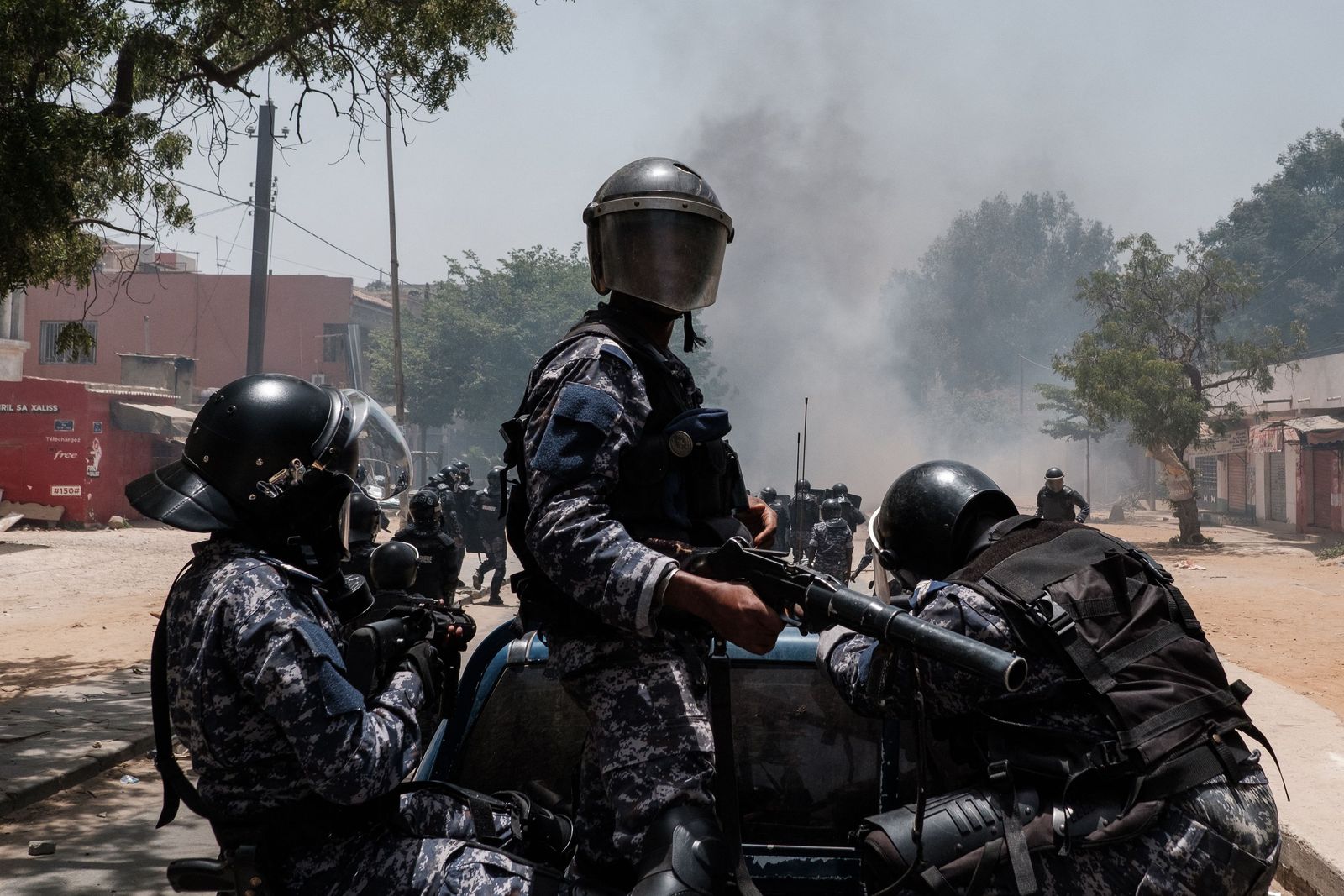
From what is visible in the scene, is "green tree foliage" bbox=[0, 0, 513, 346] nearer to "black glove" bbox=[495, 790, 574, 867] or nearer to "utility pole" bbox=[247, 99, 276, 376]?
"black glove" bbox=[495, 790, 574, 867]

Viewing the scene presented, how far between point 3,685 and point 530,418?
8183mm

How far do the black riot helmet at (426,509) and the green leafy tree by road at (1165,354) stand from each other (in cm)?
1883

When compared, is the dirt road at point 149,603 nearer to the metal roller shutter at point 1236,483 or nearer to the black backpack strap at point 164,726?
the black backpack strap at point 164,726

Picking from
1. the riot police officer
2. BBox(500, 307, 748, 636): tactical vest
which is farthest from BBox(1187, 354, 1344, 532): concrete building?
BBox(500, 307, 748, 636): tactical vest

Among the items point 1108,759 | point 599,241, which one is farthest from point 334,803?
point 1108,759

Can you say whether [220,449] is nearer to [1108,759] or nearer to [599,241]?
[599,241]

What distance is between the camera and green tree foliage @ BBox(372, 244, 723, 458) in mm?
49719

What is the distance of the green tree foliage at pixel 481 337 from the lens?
49.7 meters

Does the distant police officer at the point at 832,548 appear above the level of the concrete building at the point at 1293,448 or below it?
below

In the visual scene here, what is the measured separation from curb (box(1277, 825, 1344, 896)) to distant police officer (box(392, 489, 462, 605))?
245 inches

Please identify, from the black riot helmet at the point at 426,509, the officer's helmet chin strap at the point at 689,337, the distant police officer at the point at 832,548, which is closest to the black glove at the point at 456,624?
the officer's helmet chin strap at the point at 689,337

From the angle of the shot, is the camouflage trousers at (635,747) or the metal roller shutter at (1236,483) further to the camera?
the metal roller shutter at (1236,483)

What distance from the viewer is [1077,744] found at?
2268mm

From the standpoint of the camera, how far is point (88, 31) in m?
7.24
